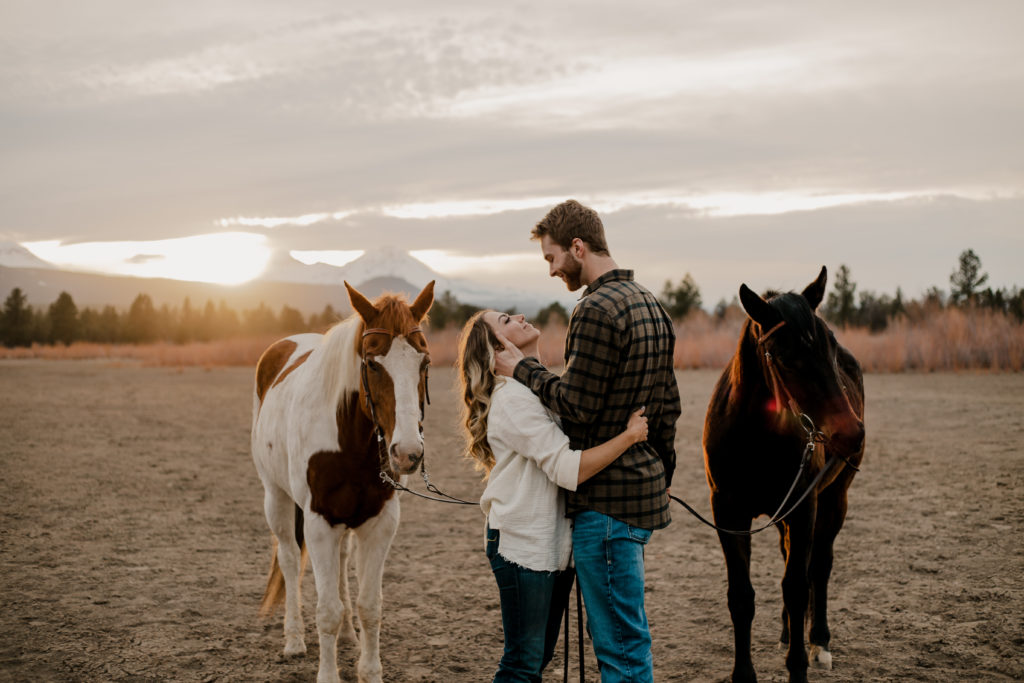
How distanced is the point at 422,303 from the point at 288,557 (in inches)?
77.8

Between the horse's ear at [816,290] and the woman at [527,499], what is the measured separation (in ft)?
5.16

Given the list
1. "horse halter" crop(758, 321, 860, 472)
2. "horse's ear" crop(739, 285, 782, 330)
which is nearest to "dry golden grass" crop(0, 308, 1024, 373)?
"horse halter" crop(758, 321, 860, 472)

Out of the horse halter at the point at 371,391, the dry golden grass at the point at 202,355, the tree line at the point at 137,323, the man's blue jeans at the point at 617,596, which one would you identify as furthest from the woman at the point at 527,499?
the tree line at the point at 137,323

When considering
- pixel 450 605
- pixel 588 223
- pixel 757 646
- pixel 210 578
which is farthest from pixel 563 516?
pixel 210 578

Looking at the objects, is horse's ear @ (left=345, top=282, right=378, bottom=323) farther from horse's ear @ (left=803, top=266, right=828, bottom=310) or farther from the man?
horse's ear @ (left=803, top=266, right=828, bottom=310)

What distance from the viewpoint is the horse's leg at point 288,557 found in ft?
14.3

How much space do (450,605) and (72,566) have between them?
3.03 metres

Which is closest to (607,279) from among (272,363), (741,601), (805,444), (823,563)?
(805,444)

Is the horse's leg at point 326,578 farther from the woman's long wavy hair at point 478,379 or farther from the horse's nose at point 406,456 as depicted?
the woman's long wavy hair at point 478,379

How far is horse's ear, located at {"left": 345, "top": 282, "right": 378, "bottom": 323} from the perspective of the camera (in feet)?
11.0

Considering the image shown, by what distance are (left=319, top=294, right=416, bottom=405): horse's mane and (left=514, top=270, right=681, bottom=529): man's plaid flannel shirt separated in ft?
3.58

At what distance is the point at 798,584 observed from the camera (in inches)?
140

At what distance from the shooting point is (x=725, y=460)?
374cm

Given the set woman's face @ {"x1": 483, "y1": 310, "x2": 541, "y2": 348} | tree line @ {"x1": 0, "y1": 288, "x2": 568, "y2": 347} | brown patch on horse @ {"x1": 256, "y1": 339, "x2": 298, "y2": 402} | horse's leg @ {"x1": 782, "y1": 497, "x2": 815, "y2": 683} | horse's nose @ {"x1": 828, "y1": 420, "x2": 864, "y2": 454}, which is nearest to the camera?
woman's face @ {"x1": 483, "y1": 310, "x2": 541, "y2": 348}
